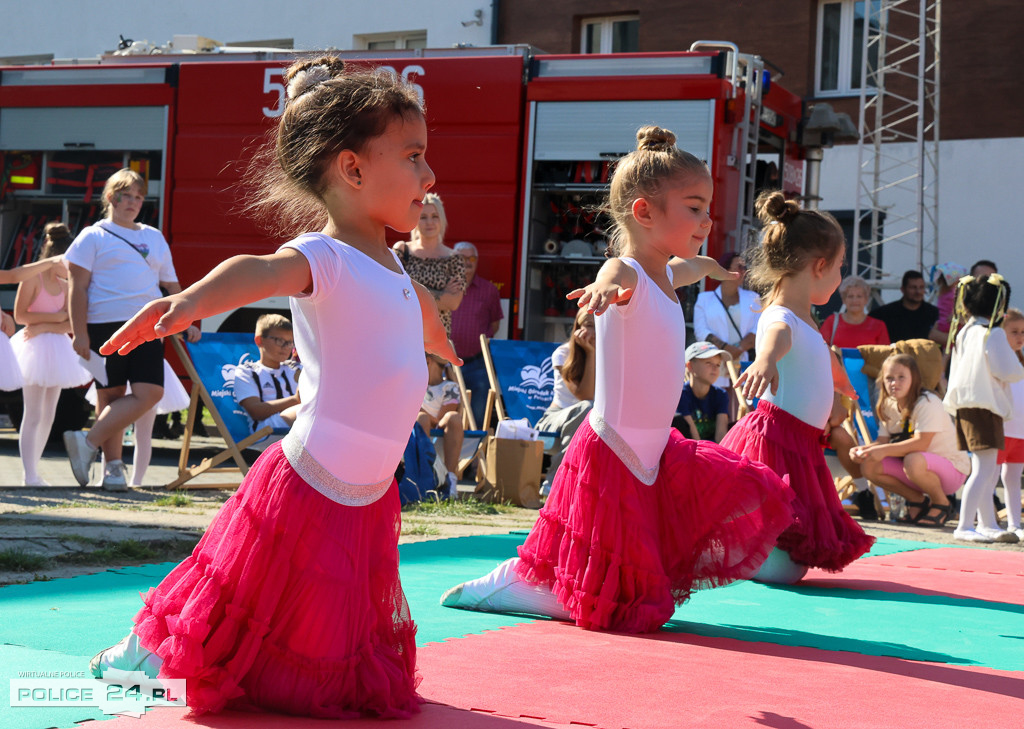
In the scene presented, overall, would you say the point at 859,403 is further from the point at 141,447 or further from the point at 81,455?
the point at 81,455

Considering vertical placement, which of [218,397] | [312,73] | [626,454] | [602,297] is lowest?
[626,454]

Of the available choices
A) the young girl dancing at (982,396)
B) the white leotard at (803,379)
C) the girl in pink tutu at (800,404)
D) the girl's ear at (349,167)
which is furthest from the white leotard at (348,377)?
the young girl dancing at (982,396)

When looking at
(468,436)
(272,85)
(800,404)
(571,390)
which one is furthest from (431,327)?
(272,85)

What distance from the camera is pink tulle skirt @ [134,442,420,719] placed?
2.72 meters

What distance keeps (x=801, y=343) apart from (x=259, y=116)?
26.9ft

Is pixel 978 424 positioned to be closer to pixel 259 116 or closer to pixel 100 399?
pixel 100 399

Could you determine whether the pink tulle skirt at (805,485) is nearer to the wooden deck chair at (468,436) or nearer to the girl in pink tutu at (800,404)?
the girl in pink tutu at (800,404)

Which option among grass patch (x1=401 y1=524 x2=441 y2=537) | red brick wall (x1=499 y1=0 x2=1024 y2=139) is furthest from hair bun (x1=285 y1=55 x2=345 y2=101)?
red brick wall (x1=499 y1=0 x2=1024 y2=139)

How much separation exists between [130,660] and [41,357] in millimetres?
5894

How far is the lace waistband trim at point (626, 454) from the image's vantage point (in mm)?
4191

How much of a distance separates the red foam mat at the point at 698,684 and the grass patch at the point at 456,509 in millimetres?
3661

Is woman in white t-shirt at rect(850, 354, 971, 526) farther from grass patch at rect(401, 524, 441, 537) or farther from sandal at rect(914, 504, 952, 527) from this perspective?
grass patch at rect(401, 524, 441, 537)

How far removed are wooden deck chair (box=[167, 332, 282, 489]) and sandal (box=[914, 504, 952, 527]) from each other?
4544 millimetres

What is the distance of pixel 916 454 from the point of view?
854 centimetres
